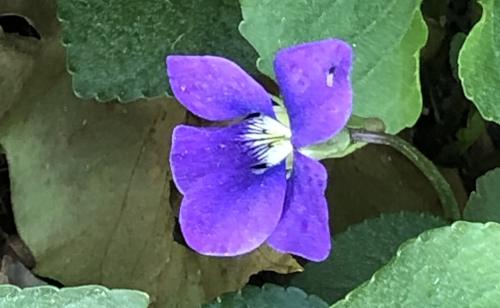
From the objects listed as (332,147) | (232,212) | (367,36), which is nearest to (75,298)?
(232,212)

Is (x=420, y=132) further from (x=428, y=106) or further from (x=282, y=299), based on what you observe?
(x=282, y=299)

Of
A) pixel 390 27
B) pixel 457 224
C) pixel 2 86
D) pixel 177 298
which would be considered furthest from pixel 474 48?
pixel 2 86

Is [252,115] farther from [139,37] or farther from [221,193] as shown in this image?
[139,37]

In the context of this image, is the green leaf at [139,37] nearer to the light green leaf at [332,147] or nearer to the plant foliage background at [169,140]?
the plant foliage background at [169,140]

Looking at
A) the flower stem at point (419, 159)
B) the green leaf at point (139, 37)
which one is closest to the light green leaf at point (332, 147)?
the flower stem at point (419, 159)

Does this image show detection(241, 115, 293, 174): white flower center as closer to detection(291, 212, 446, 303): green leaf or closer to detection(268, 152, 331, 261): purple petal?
detection(268, 152, 331, 261): purple petal

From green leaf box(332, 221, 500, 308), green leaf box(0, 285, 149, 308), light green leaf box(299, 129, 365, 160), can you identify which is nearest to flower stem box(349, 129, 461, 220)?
light green leaf box(299, 129, 365, 160)
